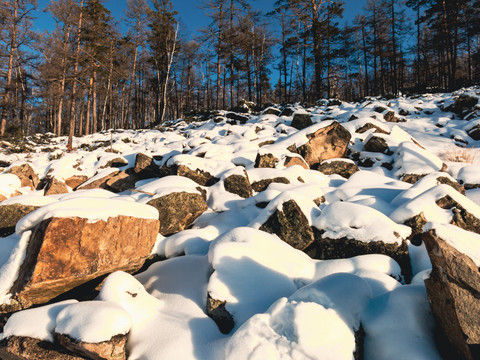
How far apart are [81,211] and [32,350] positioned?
4.09ft

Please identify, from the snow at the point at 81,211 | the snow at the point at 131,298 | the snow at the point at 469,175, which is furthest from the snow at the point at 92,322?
the snow at the point at 469,175

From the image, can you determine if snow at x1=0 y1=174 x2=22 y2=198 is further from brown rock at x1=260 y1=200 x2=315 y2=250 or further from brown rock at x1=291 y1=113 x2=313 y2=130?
brown rock at x1=291 y1=113 x2=313 y2=130

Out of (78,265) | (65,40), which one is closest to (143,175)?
(78,265)

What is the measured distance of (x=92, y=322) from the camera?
1.82 m

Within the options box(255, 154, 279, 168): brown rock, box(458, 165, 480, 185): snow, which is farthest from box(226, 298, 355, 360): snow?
Answer: box(458, 165, 480, 185): snow

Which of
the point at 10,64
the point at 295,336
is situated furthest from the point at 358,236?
the point at 10,64

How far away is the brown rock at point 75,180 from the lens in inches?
247

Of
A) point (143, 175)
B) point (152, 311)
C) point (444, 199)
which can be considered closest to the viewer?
point (152, 311)

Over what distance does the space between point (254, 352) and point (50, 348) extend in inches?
66.7

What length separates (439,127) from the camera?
9.23 meters

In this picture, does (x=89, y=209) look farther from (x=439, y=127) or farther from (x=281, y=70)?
(x=281, y=70)

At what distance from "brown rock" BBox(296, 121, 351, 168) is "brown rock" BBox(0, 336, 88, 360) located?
608 centimetres

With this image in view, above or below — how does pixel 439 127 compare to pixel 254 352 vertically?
above

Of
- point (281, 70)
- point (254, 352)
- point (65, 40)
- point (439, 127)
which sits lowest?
point (254, 352)
